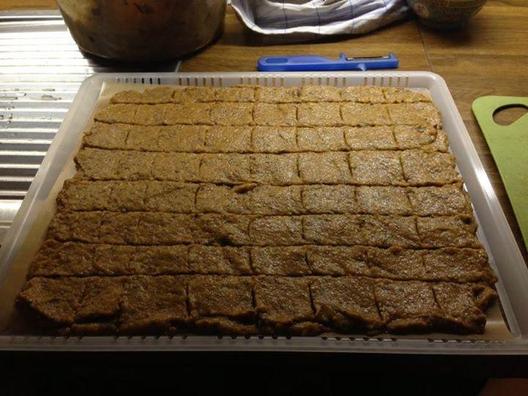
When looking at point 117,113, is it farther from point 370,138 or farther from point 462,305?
point 462,305

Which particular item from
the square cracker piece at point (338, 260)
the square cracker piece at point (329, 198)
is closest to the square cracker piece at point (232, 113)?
the square cracker piece at point (329, 198)

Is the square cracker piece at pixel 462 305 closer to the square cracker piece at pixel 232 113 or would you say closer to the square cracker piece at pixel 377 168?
the square cracker piece at pixel 377 168

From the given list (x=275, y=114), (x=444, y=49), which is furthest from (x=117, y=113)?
(x=444, y=49)

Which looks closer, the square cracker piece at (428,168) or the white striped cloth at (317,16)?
the square cracker piece at (428,168)

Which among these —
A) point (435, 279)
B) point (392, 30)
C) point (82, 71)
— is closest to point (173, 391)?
point (435, 279)

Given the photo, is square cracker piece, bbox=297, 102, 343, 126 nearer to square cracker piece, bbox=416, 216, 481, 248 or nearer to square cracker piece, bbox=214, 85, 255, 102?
square cracker piece, bbox=214, 85, 255, 102

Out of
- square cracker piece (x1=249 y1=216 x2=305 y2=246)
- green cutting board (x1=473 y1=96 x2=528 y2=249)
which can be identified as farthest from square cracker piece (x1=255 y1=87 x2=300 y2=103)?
green cutting board (x1=473 y1=96 x2=528 y2=249)

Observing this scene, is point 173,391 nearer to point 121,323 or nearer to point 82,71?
point 121,323

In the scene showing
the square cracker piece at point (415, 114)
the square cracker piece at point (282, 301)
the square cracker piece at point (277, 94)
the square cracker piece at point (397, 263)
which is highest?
the square cracker piece at point (277, 94)
